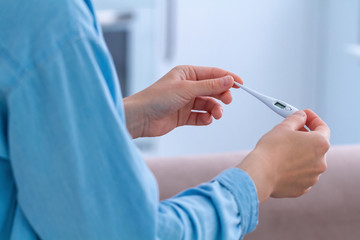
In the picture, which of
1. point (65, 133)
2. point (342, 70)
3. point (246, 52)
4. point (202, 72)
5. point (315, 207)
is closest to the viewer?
point (65, 133)

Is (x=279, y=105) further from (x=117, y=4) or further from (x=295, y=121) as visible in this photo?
(x=117, y=4)

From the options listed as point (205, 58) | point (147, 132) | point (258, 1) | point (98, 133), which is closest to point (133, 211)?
point (98, 133)

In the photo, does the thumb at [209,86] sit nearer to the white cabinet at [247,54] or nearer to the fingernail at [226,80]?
the fingernail at [226,80]

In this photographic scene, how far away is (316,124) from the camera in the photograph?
710 millimetres

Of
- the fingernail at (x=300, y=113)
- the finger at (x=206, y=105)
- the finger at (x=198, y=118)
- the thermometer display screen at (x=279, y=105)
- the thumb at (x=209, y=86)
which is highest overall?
the thumb at (x=209, y=86)

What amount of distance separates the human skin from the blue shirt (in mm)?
174

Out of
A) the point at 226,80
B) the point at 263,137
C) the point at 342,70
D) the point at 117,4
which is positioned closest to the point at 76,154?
the point at 263,137

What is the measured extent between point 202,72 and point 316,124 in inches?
9.0

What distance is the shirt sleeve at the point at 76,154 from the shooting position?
420 millimetres

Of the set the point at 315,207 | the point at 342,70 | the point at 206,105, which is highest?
the point at 206,105

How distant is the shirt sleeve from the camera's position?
42 cm

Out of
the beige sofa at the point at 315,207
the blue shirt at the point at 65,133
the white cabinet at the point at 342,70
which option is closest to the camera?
the blue shirt at the point at 65,133

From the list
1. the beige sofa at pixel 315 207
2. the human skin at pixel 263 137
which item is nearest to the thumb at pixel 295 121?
the human skin at pixel 263 137

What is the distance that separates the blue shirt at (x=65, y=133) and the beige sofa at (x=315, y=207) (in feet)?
1.76
